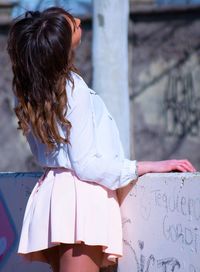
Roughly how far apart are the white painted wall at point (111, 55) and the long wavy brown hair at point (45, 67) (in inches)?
158

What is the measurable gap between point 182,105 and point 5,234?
6.73m

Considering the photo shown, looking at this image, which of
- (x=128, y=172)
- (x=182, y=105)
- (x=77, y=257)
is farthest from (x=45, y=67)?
(x=182, y=105)

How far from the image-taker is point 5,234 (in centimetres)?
477

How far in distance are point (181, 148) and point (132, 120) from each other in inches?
30.8

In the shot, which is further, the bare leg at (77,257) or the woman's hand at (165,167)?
the woman's hand at (165,167)

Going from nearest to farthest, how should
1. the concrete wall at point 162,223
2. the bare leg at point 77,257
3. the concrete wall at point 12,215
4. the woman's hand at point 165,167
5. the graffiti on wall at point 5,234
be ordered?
the bare leg at point 77,257, the concrete wall at point 162,223, the woman's hand at point 165,167, the concrete wall at point 12,215, the graffiti on wall at point 5,234

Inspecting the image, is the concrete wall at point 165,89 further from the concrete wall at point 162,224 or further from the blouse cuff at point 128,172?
the blouse cuff at point 128,172

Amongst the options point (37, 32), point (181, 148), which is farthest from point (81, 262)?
point (181, 148)

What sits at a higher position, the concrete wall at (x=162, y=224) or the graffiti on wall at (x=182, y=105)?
the graffiti on wall at (x=182, y=105)

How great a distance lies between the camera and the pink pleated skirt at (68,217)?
3.41 metres

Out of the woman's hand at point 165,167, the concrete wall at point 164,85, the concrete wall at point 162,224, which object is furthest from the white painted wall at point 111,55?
the woman's hand at point 165,167

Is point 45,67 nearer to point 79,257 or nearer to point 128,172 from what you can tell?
point 128,172

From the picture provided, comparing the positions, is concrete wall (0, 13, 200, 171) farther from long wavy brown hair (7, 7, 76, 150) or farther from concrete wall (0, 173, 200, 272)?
long wavy brown hair (7, 7, 76, 150)

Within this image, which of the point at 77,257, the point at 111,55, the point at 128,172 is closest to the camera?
the point at 77,257
